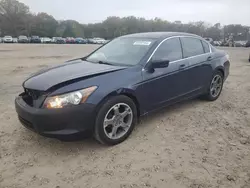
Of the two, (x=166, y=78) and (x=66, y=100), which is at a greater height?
(x=166, y=78)

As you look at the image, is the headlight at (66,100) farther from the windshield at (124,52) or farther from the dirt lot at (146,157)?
the windshield at (124,52)

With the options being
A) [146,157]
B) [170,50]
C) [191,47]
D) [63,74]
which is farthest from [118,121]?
[191,47]

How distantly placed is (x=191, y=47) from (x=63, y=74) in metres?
2.55

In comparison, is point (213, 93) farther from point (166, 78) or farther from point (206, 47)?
point (166, 78)

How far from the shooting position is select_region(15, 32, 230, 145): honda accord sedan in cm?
300

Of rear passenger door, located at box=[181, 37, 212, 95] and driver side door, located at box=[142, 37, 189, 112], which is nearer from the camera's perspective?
driver side door, located at box=[142, 37, 189, 112]

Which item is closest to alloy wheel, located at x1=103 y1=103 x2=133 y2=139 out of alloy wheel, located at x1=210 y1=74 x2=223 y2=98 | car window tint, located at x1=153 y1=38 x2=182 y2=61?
car window tint, located at x1=153 y1=38 x2=182 y2=61

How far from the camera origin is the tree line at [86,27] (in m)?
67.2

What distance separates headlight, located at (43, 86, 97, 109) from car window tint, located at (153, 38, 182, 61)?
1.44 m

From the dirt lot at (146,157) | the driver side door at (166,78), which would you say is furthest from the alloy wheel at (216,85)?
the driver side door at (166,78)

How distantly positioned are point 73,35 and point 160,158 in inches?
3079

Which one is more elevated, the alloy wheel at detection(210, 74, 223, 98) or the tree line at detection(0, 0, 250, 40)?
the tree line at detection(0, 0, 250, 40)

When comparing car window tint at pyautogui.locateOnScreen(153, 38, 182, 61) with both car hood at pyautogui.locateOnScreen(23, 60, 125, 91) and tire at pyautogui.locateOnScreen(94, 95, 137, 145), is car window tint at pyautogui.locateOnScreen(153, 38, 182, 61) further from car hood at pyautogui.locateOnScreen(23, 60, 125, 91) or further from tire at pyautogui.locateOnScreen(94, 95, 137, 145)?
tire at pyautogui.locateOnScreen(94, 95, 137, 145)

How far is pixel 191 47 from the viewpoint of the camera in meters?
4.68
